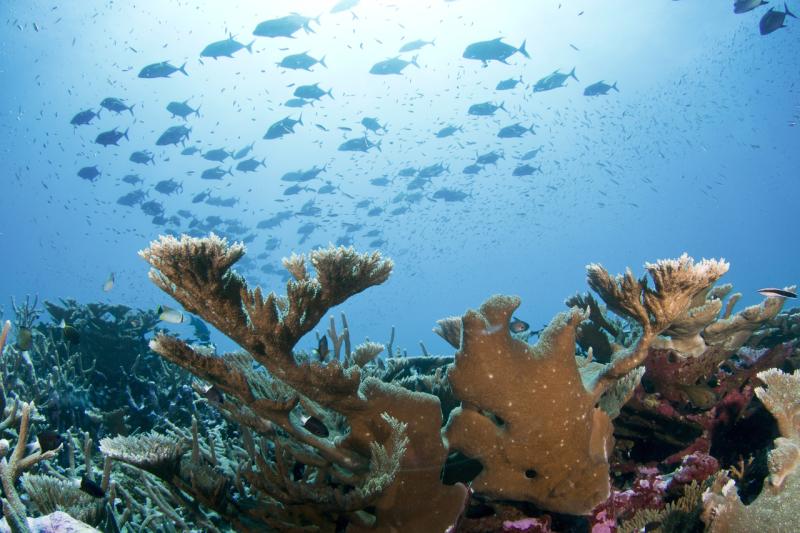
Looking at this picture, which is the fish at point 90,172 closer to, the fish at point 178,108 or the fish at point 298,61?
the fish at point 178,108

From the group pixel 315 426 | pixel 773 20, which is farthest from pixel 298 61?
pixel 315 426

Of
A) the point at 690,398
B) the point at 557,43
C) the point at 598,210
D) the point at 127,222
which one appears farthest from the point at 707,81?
the point at 127,222

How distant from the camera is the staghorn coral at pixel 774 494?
1.96 m

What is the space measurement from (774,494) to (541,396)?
3.83ft

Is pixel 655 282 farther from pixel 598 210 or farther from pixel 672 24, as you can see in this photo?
pixel 598 210

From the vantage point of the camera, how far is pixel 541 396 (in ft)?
7.63

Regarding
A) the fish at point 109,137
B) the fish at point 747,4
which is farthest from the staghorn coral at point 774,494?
the fish at point 109,137

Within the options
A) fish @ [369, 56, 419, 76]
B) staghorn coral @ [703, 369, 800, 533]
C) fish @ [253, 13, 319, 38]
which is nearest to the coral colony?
staghorn coral @ [703, 369, 800, 533]

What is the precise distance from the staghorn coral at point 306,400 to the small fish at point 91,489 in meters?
0.88

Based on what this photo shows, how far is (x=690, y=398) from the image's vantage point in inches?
127

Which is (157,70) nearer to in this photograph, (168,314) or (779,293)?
(168,314)

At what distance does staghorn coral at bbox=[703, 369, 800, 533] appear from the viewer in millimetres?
1964

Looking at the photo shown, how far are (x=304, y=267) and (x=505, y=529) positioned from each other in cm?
184

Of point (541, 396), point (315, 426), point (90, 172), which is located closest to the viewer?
point (541, 396)
